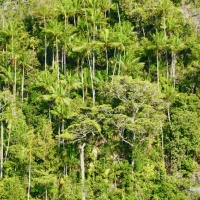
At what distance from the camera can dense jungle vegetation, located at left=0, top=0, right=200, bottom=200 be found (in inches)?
1011

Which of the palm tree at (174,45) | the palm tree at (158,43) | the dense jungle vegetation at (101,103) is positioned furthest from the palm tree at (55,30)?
the palm tree at (174,45)

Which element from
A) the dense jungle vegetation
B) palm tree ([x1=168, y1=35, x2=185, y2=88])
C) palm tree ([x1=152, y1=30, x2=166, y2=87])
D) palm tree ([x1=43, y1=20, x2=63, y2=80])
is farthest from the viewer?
palm tree ([x1=43, y1=20, x2=63, y2=80])

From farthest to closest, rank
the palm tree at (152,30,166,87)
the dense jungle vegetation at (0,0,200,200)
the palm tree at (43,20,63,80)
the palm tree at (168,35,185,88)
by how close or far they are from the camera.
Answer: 1. the palm tree at (43,20,63,80)
2. the palm tree at (168,35,185,88)
3. the palm tree at (152,30,166,87)
4. the dense jungle vegetation at (0,0,200,200)

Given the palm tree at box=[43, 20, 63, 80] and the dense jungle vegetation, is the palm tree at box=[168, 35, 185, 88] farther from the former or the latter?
the palm tree at box=[43, 20, 63, 80]

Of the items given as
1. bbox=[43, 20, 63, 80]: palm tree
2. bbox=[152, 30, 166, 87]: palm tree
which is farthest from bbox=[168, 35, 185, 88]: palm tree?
bbox=[43, 20, 63, 80]: palm tree

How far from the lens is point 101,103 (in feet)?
95.5

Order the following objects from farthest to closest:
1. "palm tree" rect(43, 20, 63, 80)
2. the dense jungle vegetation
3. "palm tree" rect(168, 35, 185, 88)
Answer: "palm tree" rect(43, 20, 63, 80) < "palm tree" rect(168, 35, 185, 88) < the dense jungle vegetation

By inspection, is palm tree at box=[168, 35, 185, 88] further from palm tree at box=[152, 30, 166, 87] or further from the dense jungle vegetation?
palm tree at box=[152, 30, 166, 87]

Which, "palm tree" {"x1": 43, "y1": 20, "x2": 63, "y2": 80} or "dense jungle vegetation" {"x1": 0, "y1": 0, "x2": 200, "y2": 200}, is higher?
"palm tree" {"x1": 43, "y1": 20, "x2": 63, "y2": 80}

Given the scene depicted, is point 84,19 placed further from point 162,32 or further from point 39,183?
point 39,183

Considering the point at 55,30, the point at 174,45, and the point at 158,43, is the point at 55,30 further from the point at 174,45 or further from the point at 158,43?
the point at 174,45

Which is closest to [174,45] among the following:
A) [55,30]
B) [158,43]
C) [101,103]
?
[158,43]

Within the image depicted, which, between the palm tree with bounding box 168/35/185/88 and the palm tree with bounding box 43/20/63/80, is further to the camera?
the palm tree with bounding box 43/20/63/80

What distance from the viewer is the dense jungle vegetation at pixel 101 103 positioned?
25.7 metres
